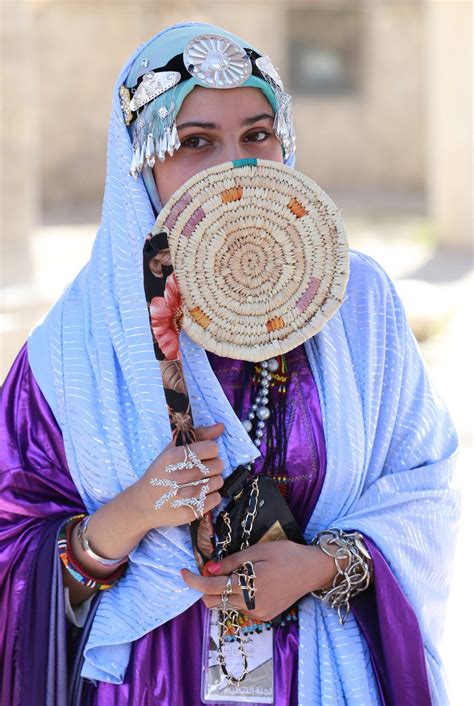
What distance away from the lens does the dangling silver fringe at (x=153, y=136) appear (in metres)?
1.98

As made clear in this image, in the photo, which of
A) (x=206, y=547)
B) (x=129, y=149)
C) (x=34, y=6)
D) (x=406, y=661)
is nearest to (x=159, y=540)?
(x=206, y=547)

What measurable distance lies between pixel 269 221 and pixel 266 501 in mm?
503

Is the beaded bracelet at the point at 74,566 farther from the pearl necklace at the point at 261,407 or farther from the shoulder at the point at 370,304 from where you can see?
the shoulder at the point at 370,304

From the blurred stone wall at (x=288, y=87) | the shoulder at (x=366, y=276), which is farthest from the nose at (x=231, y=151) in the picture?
the blurred stone wall at (x=288, y=87)

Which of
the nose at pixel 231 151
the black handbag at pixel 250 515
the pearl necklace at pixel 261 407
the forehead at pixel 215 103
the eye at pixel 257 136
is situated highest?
the forehead at pixel 215 103

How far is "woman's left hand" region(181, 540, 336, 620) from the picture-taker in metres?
1.87

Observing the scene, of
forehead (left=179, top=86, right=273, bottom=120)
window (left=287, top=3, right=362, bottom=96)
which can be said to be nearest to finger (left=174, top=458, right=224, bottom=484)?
forehead (left=179, top=86, right=273, bottom=120)

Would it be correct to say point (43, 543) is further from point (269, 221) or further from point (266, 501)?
point (269, 221)

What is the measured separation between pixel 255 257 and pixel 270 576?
0.57 m

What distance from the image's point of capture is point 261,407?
202cm

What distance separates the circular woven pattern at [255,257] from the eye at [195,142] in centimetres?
15

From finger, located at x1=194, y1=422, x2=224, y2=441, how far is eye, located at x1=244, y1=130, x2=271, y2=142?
0.56 metres

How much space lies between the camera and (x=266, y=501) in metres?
1.92

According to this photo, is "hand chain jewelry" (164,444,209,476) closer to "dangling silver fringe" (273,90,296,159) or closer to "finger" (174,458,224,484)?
"finger" (174,458,224,484)
